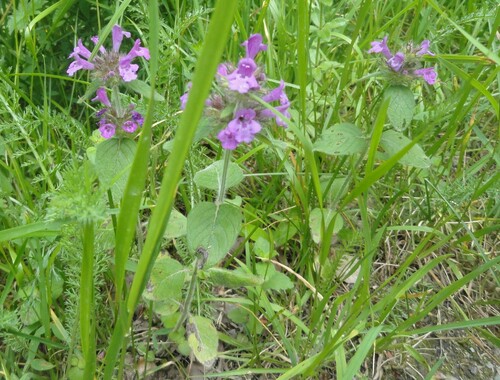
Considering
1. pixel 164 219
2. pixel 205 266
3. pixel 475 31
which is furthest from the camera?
pixel 475 31

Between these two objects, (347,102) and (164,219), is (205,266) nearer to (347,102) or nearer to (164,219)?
(164,219)

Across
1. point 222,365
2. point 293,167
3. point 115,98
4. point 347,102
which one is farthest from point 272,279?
point 347,102

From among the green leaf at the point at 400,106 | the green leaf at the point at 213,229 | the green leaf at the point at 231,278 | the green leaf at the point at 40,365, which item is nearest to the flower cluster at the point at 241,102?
the green leaf at the point at 213,229

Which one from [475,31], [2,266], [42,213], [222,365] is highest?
[475,31]

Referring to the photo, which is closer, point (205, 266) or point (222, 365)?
point (205, 266)

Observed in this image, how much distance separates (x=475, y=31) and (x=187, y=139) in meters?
1.65

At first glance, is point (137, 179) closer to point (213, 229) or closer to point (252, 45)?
point (213, 229)

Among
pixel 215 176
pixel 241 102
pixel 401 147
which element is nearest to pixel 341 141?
pixel 401 147

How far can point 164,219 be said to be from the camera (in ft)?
2.61

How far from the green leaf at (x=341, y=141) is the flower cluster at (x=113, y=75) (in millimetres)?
468

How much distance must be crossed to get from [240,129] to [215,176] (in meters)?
0.25

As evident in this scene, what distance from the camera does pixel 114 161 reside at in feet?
3.73

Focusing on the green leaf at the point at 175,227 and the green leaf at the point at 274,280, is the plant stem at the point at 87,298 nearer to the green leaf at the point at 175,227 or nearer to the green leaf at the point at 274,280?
the green leaf at the point at 175,227

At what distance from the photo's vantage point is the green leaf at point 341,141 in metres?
1.38
